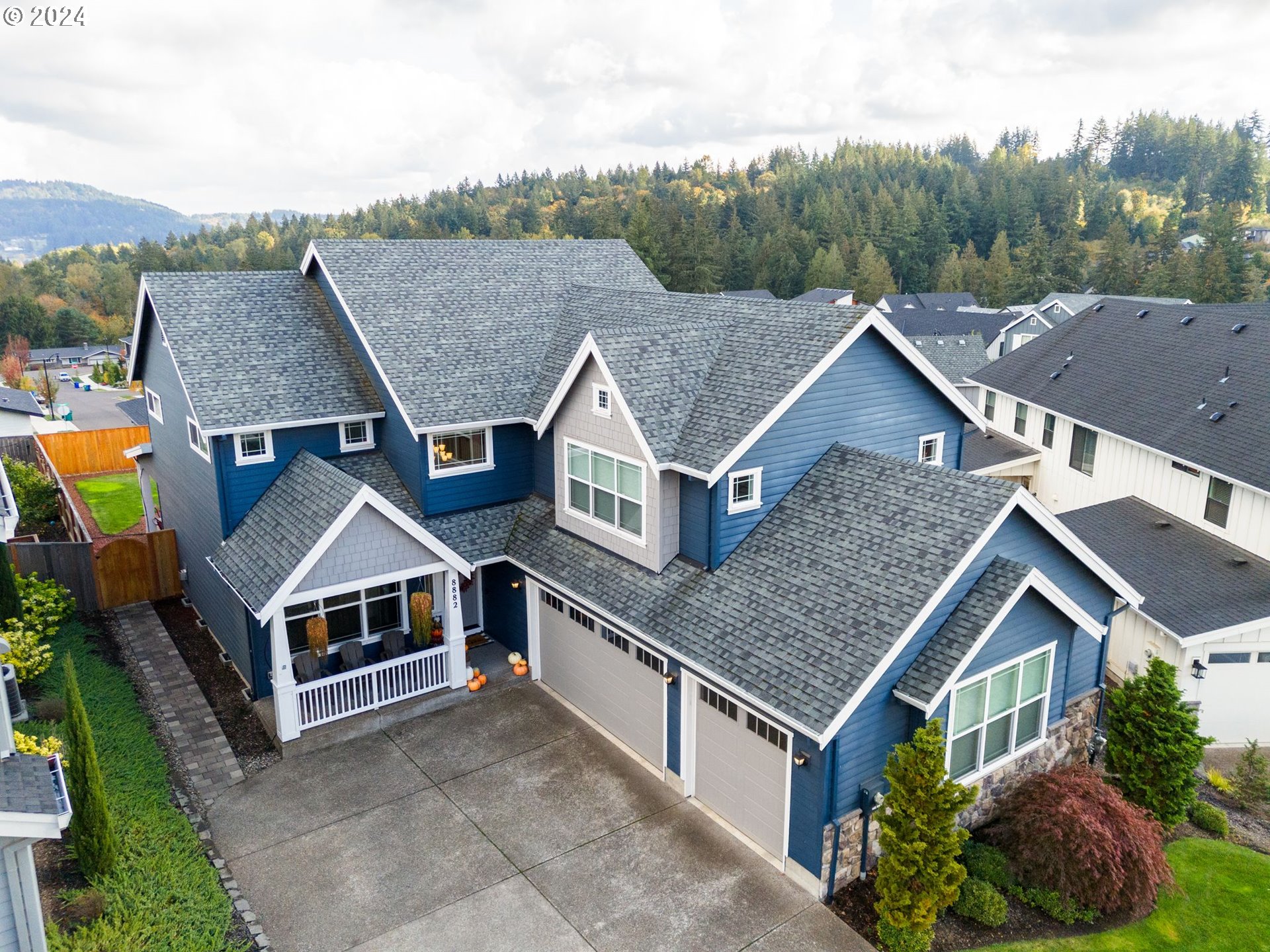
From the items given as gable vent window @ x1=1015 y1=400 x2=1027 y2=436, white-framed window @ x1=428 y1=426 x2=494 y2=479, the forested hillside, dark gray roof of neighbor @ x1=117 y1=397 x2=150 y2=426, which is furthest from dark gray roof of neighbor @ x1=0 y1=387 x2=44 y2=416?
the forested hillside

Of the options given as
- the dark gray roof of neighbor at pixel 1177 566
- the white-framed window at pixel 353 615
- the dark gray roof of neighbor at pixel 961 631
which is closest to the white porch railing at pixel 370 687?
the white-framed window at pixel 353 615

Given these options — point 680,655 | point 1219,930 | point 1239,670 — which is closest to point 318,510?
point 680,655

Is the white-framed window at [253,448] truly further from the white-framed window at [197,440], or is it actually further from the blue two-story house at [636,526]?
the white-framed window at [197,440]

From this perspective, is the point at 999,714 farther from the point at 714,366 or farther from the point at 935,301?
the point at 935,301

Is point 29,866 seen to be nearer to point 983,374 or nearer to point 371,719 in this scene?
point 371,719

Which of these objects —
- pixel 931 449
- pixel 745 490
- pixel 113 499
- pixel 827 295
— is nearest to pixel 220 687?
pixel 745 490
